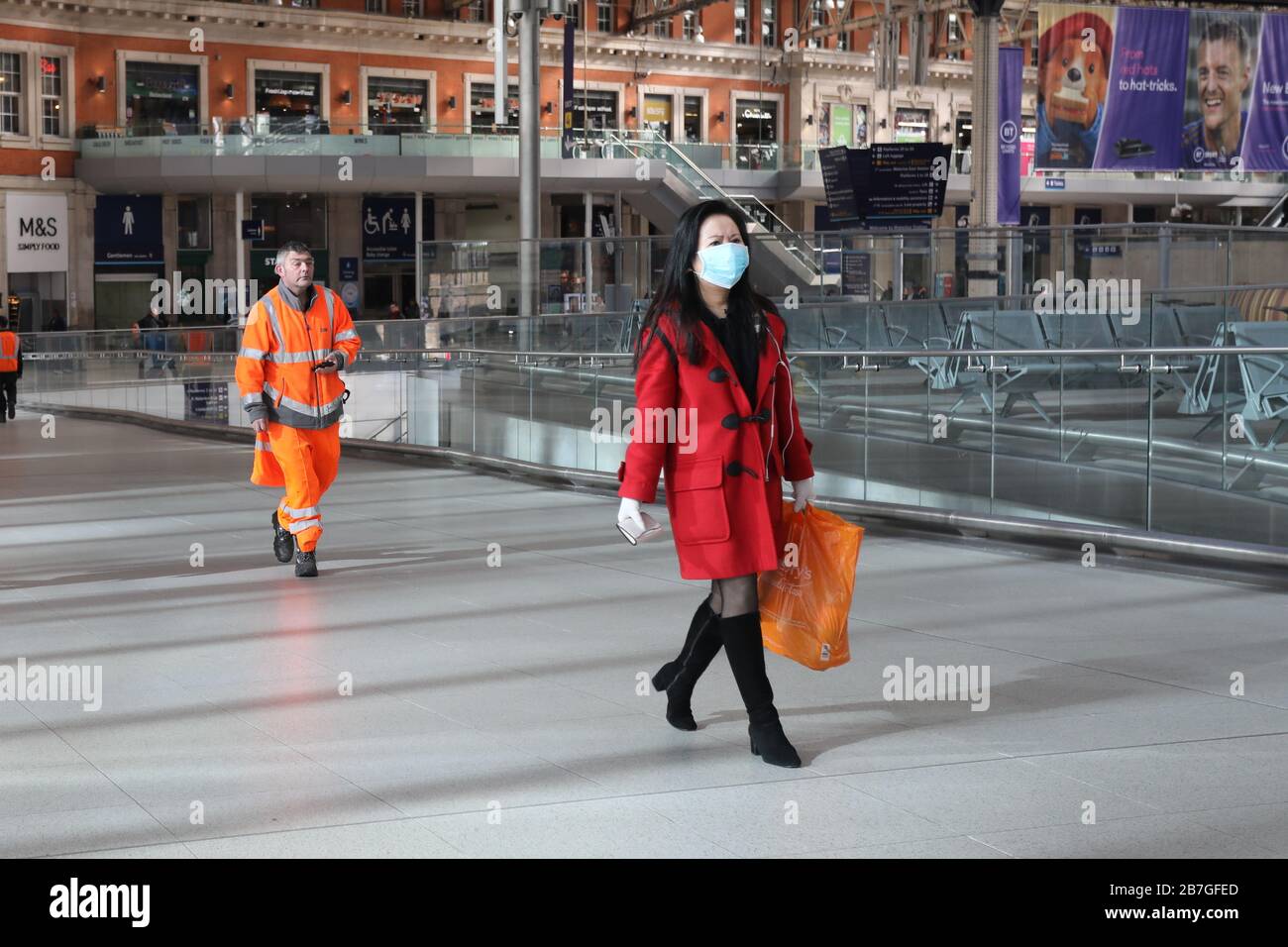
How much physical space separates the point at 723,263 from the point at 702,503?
745mm

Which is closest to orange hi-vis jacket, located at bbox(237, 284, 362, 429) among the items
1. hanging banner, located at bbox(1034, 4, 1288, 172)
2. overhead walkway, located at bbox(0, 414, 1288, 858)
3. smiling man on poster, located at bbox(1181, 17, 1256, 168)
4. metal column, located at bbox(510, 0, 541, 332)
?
overhead walkway, located at bbox(0, 414, 1288, 858)

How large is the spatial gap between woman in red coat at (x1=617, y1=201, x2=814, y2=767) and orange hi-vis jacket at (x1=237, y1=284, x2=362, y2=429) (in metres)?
4.30

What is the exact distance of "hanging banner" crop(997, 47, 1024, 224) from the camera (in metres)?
31.8

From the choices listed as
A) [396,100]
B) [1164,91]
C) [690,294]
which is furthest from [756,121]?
[690,294]

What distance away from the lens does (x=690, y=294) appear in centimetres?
523

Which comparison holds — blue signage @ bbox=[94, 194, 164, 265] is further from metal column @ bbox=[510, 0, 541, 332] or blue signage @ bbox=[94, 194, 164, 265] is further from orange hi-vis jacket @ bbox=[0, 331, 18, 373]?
metal column @ bbox=[510, 0, 541, 332]

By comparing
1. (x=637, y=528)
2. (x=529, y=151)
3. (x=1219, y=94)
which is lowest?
(x=637, y=528)

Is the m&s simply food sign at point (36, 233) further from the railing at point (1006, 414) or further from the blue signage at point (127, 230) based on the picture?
the railing at point (1006, 414)

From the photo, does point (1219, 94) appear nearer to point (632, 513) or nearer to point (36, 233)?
point (632, 513)

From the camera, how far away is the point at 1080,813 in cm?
462

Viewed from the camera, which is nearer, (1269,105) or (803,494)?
(803,494)

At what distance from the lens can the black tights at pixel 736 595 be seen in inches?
205

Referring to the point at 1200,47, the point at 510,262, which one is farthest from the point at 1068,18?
the point at 510,262
